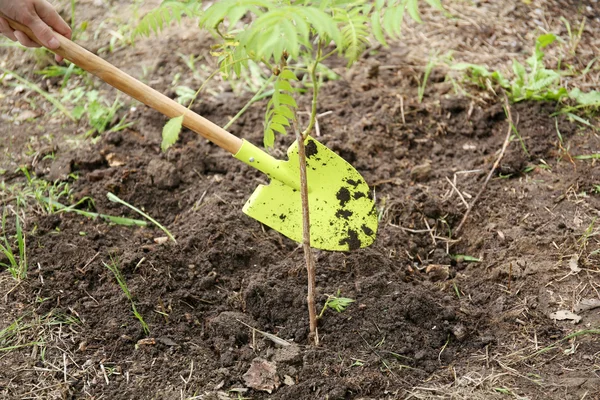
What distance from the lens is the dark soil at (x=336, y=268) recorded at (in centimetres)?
217

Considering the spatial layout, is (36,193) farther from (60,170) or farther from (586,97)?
(586,97)

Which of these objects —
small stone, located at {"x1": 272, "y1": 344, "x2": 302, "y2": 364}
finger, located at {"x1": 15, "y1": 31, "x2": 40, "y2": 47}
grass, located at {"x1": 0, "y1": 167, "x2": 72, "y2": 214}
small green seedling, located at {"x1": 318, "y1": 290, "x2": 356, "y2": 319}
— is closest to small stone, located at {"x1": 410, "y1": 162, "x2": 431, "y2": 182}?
small green seedling, located at {"x1": 318, "y1": 290, "x2": 356, "y2": 319}

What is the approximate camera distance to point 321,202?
7.95 feet

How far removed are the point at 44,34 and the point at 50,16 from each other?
15 centimetres

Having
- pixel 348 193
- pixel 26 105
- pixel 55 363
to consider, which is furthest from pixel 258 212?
pixel 26 105

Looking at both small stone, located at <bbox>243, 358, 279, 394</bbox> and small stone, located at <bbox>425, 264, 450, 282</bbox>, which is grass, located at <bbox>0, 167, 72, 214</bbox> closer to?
small stone, located at <bbox>243, 358, 279, 394</bbox>

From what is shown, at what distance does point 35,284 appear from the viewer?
2.45 metres

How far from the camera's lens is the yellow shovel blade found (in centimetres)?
238

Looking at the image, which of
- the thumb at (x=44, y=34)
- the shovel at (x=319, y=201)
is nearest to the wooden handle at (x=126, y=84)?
the thumb at (x=44, y=34)

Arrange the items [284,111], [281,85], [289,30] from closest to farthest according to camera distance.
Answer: [289,30], [281,85], [284,111]

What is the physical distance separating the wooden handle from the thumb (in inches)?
0.8

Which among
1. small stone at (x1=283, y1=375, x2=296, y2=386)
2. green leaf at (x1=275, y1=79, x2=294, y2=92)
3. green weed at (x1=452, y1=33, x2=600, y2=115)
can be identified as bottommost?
small stone at (x1=283, y1=375, x2=296, y2=386)

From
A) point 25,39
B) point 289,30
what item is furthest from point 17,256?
point 289,30

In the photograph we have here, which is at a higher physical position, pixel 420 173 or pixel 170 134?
pixel 170 134
